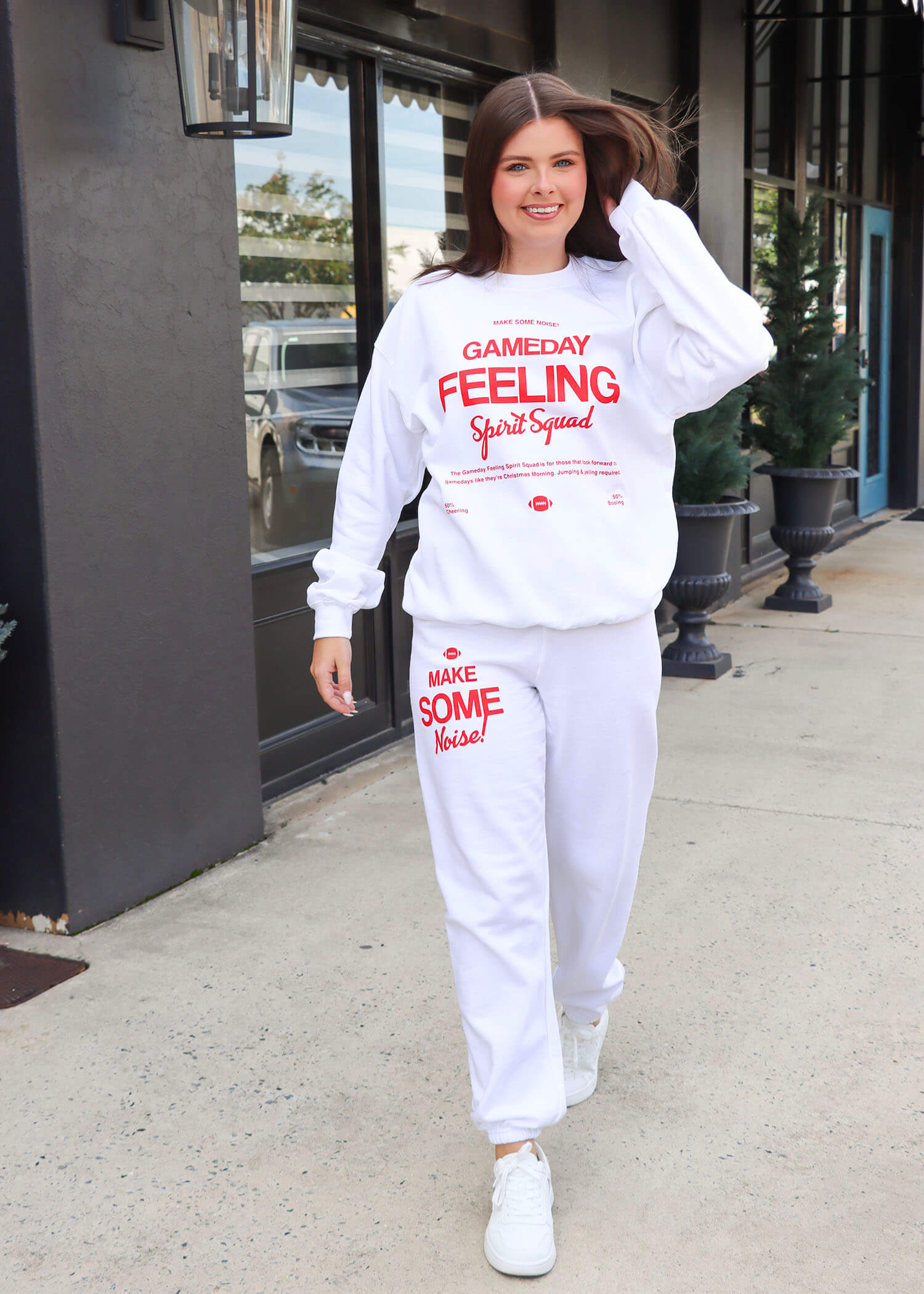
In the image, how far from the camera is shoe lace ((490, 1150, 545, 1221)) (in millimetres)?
2184

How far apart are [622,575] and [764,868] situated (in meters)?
1.91

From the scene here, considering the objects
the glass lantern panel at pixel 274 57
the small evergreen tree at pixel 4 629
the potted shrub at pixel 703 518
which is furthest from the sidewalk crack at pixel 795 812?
the glass lantern panel at pixel 274 57

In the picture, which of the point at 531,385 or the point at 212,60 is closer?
the point at 531,385

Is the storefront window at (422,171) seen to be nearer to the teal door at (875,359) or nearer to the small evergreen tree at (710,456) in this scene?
the small evergreen tree at (710,456)

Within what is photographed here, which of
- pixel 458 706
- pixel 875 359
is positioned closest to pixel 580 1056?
pixel 458 706

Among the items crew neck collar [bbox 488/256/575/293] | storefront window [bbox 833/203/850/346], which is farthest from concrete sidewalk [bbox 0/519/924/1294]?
storefront window [bbox 833/203/850/346]

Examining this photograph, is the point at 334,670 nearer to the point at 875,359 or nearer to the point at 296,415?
the point at 296,415

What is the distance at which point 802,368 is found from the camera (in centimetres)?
763

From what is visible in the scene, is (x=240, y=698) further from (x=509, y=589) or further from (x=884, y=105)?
(x=884, y=105)

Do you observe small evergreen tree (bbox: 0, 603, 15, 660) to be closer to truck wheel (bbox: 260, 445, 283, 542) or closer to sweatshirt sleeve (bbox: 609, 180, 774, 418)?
truck wheel (bbox: 260, 445, 283, 542)

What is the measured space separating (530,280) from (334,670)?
2.32 ft

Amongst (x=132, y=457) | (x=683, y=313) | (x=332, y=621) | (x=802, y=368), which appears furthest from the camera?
(x=802, y=368)

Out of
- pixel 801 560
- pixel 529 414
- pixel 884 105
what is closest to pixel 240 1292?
pixel 529 414

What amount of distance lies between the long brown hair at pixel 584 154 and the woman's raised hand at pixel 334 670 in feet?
2.08
